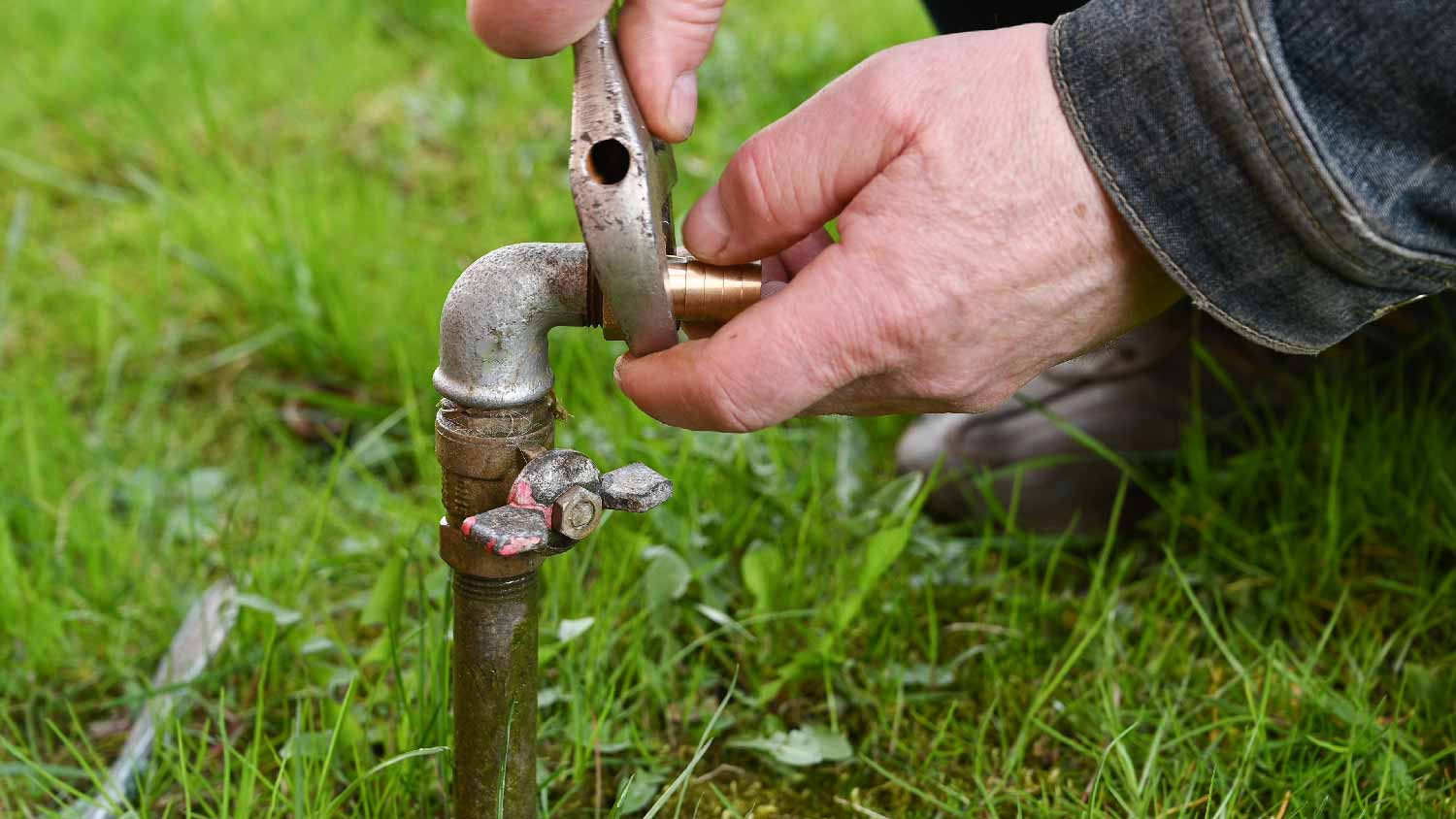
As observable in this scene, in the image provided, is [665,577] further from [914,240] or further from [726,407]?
[914,240]

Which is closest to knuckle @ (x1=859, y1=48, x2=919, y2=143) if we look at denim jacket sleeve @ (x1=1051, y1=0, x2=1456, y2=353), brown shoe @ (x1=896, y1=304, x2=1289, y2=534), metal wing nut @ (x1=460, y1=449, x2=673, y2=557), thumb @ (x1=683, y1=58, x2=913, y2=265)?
thumb @ (x1=683, y1=58, x2=913, y2=265)

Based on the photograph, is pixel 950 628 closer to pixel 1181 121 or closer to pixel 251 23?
pixel 1181 121

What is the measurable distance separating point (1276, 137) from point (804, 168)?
1.25 ft

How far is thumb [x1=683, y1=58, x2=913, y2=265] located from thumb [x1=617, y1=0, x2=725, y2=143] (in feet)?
0.28

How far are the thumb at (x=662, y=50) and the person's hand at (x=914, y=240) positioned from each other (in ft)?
0.32

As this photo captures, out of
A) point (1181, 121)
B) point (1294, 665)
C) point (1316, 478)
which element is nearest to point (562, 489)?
point (1181, 121)

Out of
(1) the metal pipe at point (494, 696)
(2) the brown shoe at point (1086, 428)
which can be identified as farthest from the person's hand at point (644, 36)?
(2) the brown shoe at point (1086, 428)

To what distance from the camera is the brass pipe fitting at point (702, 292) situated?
109 cm

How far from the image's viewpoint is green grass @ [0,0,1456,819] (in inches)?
55.0

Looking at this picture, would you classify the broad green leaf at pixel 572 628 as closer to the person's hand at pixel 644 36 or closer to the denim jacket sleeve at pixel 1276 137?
the person's hand at pixel 644 36

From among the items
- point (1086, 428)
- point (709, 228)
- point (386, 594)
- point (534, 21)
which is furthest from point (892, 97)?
point (1086, 428)

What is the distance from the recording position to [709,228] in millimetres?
1138

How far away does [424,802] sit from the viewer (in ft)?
4.32

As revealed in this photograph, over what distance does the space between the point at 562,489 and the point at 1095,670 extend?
80 cm
